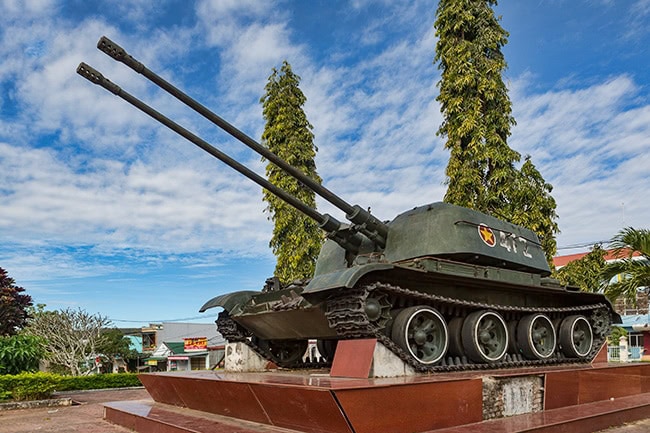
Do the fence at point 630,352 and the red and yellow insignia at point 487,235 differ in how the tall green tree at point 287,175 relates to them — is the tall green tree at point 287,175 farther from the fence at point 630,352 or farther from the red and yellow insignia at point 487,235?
the fence at point 630,352

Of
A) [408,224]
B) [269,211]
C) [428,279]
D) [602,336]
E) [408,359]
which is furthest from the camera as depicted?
[269,211]

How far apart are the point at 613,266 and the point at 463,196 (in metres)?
6.18

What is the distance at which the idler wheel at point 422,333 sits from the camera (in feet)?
24.6

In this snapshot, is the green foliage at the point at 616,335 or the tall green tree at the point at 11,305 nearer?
the tall green tree at the point at 11,305

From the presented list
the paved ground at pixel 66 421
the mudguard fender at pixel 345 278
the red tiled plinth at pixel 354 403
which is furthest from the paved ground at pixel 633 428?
the mudguard fender at pixel 345 278

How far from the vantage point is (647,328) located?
2984cm

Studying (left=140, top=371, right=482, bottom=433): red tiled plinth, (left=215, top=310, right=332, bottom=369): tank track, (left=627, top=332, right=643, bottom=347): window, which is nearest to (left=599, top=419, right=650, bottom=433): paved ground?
(left=140, top=371, right=482, bottom=433): red tiled plinth

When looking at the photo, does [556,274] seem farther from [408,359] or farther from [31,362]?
[31,362]

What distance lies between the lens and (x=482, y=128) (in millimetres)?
19016

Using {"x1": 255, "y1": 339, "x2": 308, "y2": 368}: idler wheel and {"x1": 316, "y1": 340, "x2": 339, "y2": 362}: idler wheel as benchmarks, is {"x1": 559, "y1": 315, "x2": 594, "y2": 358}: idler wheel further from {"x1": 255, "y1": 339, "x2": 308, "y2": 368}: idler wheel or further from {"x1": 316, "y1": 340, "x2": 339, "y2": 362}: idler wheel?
{"x1": 255, "y1": 339, "x2": 308, "y2": 368}: idler wheel

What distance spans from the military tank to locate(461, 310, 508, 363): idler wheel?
0.02m

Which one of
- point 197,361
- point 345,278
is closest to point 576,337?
point 345,278

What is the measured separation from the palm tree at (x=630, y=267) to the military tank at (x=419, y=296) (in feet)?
7.56

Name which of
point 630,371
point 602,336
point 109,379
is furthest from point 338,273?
point 109,379
